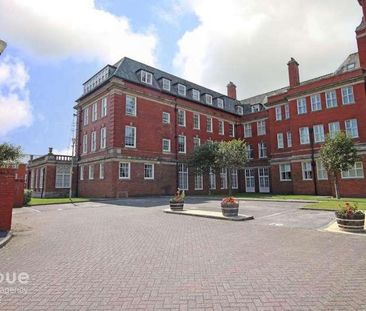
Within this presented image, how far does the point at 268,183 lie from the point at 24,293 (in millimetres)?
37245

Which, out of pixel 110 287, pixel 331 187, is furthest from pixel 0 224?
pixel 331 187

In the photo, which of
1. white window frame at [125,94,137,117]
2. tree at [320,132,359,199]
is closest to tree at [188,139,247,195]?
white window frame at [125,94,137,117]

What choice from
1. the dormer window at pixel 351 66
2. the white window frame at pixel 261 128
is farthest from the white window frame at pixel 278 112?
the dormer window at pixel 351 66

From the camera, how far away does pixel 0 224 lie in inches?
390

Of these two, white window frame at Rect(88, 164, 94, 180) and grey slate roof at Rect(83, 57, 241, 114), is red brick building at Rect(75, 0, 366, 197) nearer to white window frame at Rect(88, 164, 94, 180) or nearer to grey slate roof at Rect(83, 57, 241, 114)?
white window frame at Rect(88, 164, 94, 180)

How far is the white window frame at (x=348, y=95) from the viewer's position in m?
27.8

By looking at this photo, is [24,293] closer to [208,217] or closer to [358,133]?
[208,217]

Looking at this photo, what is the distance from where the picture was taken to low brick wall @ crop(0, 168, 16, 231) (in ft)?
32.7

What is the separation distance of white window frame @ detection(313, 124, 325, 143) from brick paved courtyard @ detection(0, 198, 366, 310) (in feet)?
74.8

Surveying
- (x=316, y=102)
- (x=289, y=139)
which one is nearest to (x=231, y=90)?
(x=289, y=139)

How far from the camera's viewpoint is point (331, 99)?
2933cm

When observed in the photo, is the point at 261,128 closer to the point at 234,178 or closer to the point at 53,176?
the point at 234,178

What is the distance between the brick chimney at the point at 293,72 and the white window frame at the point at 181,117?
48.5 feet

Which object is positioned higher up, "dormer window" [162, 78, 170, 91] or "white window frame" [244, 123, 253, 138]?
"dormer window" [162, 78, 170, 91]
